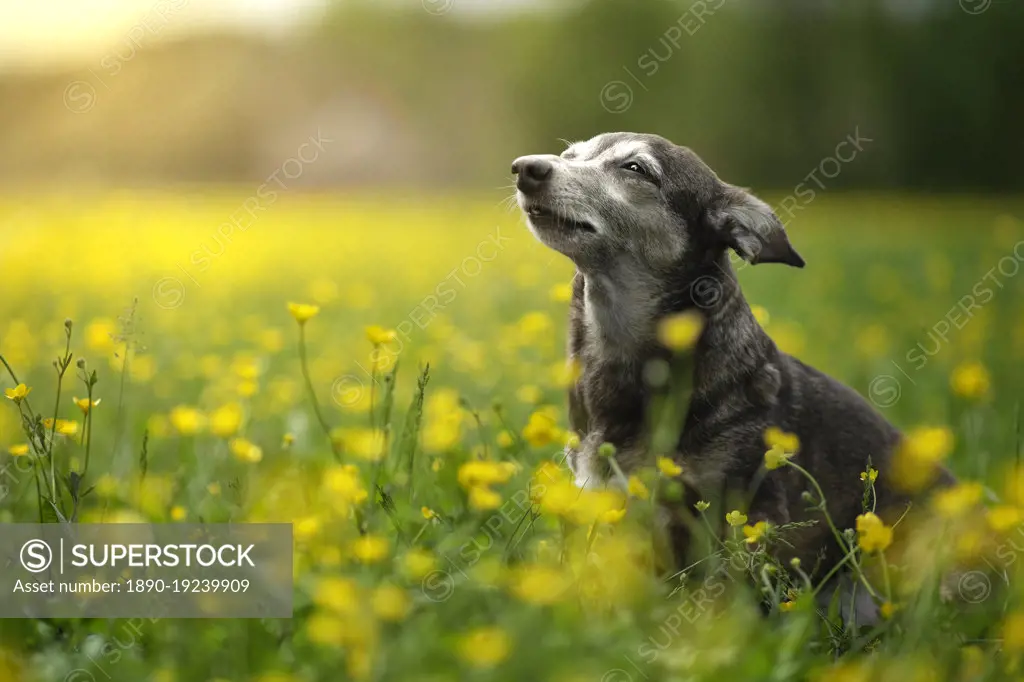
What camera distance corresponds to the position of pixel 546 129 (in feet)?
68.7

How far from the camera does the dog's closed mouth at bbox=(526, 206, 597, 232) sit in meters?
3.25

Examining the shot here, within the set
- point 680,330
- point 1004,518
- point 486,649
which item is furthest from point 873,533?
point 486,649

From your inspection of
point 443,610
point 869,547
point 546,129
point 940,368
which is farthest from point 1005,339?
point 546,129

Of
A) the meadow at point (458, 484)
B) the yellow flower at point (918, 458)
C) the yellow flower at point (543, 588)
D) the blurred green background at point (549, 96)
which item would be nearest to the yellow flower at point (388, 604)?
the meadow at point (458, 484)

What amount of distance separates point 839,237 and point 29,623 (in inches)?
539

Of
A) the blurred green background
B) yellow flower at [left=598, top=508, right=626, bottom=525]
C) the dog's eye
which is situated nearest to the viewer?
yellow flower at [left=598, top=508, right=626, bottom=525]

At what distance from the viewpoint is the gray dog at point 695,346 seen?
3.04 meters

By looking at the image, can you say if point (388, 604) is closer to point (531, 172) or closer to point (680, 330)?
point (680, 330)

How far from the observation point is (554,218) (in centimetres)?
326

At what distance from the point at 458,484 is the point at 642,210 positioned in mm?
1266

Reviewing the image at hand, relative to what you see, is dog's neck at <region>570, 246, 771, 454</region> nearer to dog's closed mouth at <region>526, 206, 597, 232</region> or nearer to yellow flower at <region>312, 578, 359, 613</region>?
dog's closed mouth at <region>526, 206, 597, 232</region>

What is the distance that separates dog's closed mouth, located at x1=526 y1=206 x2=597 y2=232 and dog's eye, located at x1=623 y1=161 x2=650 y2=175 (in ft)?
1.04

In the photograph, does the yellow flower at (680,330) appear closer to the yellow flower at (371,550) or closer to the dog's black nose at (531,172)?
the dog's black nose at (531,172)

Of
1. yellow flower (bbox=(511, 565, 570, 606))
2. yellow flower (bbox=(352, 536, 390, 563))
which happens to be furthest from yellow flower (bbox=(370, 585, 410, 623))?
yellow flower (bbox=(511, 565, 570, 606))
